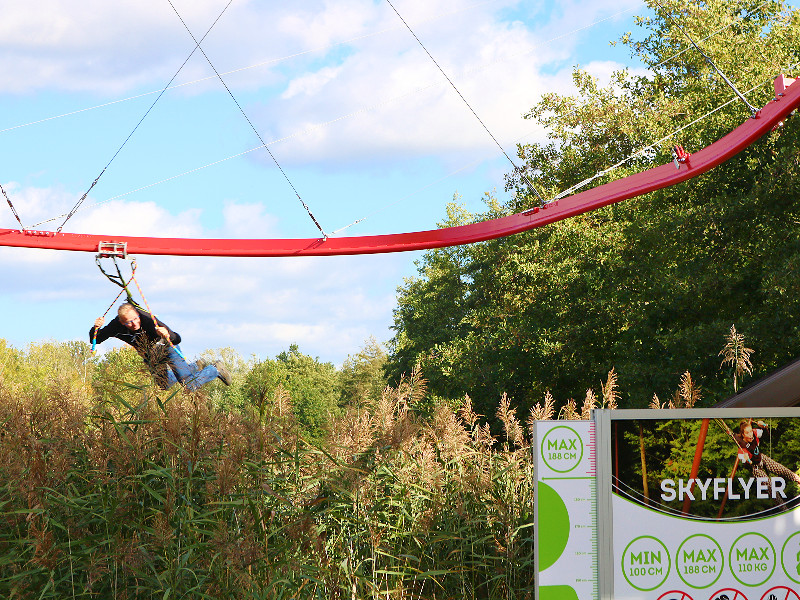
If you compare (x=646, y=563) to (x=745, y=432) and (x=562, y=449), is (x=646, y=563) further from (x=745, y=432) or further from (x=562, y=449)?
(x=745, y=432)

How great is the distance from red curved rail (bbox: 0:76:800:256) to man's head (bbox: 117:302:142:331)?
433 mm

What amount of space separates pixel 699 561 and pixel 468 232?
3.67 metres

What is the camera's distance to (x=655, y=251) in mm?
15273

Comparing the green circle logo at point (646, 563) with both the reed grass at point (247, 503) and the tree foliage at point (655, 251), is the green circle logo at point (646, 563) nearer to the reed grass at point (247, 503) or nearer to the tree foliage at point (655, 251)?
the reed grass at point (247, 503)

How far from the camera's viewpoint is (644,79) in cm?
1995

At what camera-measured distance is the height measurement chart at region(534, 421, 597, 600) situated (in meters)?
3.34


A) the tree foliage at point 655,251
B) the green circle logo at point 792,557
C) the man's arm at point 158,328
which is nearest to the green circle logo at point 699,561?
the green circle logo at point 792,557

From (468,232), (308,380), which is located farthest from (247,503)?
(308,380)

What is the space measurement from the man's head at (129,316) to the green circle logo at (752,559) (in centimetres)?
456

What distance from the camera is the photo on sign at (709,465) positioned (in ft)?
11.0

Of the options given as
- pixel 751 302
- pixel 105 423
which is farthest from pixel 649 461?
pixel 751 302

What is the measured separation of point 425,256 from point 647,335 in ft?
55.4

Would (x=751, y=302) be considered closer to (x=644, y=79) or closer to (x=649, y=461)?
(x=644, y=79)

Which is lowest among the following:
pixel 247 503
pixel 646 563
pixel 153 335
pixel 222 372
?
pixel 646 563
